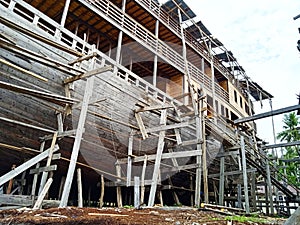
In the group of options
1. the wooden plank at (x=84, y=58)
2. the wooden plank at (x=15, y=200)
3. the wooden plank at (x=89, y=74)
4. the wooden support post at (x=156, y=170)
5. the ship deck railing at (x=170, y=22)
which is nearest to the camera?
the wooden plank at (x=15, y=200)

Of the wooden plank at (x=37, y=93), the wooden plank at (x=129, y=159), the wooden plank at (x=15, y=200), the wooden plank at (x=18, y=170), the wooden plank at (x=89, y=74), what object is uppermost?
the wooden plank at (x=89, y=74)

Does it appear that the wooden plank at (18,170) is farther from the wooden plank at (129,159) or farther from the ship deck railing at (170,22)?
the ship deck railing at (170,22)

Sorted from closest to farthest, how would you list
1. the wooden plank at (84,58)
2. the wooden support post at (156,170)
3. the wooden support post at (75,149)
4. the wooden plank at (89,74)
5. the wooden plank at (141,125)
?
the wooden support post at (75,149) → the wooden plank at (89,74) → the wooden plank at (84,58) → the wooden support post at (156,170) → the wooden plank at (141,125)

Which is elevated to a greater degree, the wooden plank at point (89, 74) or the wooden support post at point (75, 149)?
the wooden plank at point (89, 74)

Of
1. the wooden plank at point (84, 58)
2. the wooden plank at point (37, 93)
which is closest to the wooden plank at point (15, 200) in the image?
the wooden plank at point (37, 93)

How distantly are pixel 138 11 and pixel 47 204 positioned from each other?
11221mm

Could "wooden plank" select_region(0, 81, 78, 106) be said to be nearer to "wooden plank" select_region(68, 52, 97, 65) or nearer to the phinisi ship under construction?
the phinisi ship under construction

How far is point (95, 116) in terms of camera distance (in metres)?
8.52

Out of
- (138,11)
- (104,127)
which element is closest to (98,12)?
(138,11)

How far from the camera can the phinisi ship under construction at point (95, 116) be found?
6.51m

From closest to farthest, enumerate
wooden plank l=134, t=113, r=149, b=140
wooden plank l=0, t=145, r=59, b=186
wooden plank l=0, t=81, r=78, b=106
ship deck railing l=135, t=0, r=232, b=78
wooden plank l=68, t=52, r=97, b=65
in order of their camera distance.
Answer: wooden plank l=0, t=81, r=78, b=106 → wooden plank l=0, t=145, r=59, b=186 → wooden plank l=68, t=52, r=97, b=65 → wooden plank l=134, t=113, r=149, b=140 → ship deck railing l=135, t=0, r=232, b=78

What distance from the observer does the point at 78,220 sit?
3.67 meters

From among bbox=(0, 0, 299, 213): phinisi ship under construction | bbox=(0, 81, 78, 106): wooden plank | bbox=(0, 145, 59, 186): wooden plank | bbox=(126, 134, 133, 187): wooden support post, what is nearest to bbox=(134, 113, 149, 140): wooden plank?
bbox=(0, 0, 299, 213): phinisi ship under construction

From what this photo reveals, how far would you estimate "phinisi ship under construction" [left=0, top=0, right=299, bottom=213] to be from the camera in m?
6.51
